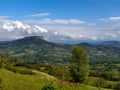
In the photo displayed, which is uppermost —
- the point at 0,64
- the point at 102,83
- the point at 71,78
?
the point at 0,64

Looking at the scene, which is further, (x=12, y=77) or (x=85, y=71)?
(x=85, y=71)

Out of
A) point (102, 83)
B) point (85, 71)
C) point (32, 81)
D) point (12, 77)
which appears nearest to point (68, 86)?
point (32, 81)

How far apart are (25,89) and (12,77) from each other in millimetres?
11088

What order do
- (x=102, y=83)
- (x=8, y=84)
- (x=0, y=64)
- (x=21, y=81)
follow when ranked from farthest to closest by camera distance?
(x=102, y=83), (x=0, y=64), (x=21, y=81), (x=8, y=84)

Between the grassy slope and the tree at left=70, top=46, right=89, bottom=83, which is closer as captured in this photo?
the grassy slope

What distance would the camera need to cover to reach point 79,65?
371 feet

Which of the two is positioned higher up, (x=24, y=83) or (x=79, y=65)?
(x=79, y=65)

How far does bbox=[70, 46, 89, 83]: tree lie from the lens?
112 meters

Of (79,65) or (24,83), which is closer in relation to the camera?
(24,83)

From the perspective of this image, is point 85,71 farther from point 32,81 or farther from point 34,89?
point 34,89

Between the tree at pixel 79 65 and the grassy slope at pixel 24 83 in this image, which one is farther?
the tree at pixel 79 65

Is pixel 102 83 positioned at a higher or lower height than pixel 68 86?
lower

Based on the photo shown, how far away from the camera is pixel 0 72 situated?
9144 cm

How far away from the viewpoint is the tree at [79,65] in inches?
4429
